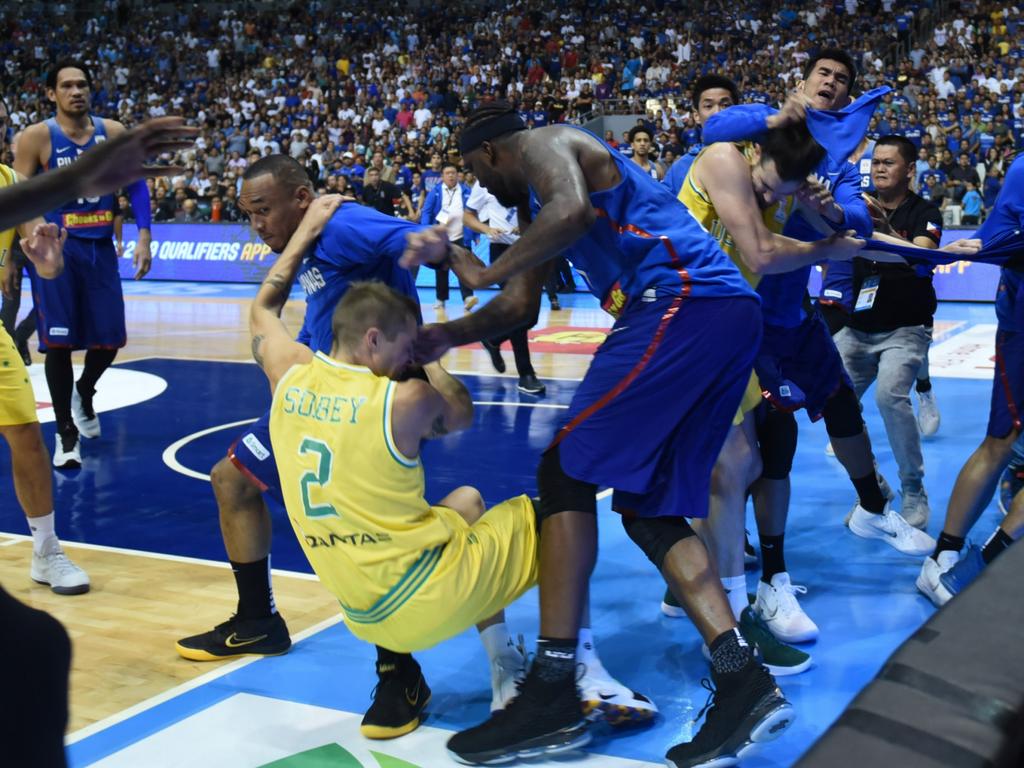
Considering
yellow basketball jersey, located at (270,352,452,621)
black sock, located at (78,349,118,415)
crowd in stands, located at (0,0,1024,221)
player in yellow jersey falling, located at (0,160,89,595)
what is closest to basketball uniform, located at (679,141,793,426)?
yellow basketball jersey, located at (270,352,452,621)

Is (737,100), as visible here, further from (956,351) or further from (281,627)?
(956,351)

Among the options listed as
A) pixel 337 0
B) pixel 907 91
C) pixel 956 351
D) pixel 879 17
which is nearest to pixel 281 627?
pixel 956 351

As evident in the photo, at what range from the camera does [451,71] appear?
27.4 m

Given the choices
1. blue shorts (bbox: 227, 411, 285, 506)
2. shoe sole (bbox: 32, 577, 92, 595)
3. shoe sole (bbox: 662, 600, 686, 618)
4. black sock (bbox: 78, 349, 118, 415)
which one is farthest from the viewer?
black sock (bbox: 78, 349, 118, 415)

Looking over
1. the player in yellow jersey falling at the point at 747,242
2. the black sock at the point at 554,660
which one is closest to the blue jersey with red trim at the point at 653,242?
the player in yellow jersey falling at the point at 747,242

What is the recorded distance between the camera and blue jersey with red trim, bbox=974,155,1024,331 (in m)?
4.45

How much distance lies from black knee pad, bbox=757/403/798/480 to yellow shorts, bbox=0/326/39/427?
2.89 m

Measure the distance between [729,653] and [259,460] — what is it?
67.1 inches

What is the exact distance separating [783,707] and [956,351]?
8758 millimetres

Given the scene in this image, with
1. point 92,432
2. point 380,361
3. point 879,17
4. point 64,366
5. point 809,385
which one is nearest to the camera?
point 380,361

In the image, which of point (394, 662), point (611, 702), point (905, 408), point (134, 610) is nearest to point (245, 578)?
point (134, 610)

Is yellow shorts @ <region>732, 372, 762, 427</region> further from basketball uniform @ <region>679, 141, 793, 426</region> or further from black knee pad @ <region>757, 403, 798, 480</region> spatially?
black knee pad @ <region>757, 403, 798, 480</region>

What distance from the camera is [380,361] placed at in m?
3.18

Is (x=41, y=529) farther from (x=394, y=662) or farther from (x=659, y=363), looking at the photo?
(x=659, y=363)
